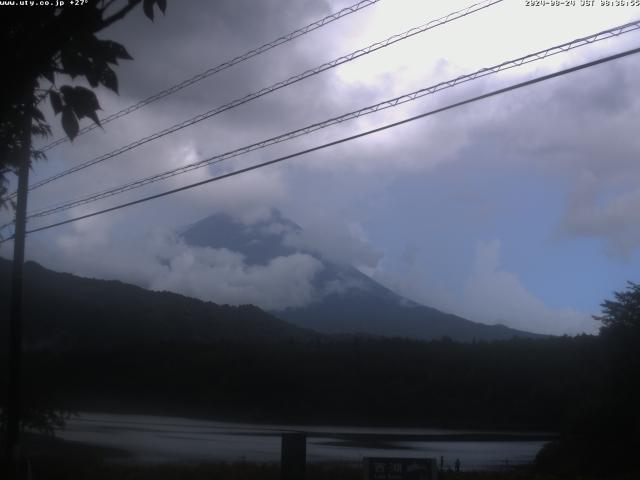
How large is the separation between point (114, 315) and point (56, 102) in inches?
2490

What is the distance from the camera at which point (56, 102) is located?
15.6ft

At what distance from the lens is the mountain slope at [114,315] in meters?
53.2

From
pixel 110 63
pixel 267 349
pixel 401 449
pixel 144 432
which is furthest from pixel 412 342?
pixel 110 63

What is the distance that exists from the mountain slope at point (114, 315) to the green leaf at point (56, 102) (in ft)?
99.7

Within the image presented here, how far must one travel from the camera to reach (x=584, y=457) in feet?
77.7

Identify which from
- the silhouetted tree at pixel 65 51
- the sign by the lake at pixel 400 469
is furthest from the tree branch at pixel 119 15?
the sign by the lake at pixel 400 469

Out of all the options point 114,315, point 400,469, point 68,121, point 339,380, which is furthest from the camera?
point 339,380

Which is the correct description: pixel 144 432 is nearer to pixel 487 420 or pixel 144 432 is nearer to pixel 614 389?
pixel 614 389

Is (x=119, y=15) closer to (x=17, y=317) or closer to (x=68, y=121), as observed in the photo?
(x=68, y=121)

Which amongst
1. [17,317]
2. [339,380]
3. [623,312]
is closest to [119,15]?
[17,317]

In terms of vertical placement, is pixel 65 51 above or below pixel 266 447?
above

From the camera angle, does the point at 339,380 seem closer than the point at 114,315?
No

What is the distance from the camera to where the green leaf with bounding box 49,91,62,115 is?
4.75 m

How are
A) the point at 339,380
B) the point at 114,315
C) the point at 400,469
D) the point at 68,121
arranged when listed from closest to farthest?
the point at 68,121 → the point at 400,469 → the point at 114,315 → the point at 339,380
